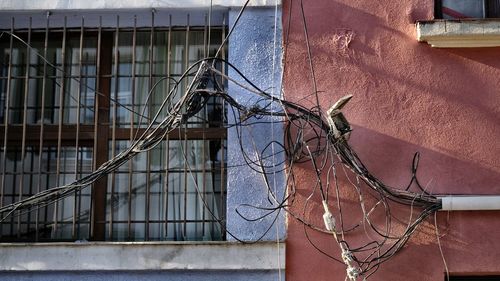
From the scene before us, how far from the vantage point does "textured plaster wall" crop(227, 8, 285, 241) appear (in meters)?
5.55

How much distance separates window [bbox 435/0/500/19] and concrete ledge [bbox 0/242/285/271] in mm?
2485

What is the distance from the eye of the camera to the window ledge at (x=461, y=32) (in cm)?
550

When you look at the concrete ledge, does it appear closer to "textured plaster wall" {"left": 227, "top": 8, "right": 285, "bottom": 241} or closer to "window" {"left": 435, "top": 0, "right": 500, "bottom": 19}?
"textured plaster wall" {"left": 227, "top": 8, "right": 285, "bottom": 241}

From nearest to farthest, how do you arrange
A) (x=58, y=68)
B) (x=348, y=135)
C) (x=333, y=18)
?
1. (x=348, y=135)
2. (x=333, y=18)
3. (x=58, y=68)

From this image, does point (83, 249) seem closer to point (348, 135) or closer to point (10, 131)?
point (10, 131)

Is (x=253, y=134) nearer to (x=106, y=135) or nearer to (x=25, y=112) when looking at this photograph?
(x=106, y=135)

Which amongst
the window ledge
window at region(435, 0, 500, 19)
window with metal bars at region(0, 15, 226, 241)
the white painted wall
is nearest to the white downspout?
the window ledge

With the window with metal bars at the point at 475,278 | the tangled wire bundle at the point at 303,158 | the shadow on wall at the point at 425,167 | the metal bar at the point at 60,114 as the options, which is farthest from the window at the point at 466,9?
the metal bar at the point at 60,114

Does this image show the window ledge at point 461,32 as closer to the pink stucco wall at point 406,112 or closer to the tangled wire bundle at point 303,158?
the pink stucco wall at point 406,112

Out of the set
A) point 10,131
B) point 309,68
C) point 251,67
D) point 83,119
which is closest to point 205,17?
point 251,67

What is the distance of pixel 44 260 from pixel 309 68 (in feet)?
8.95

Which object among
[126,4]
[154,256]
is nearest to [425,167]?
[154,256]

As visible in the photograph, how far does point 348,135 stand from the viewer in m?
5.40

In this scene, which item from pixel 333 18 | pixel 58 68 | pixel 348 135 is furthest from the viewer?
pixel 58 68
